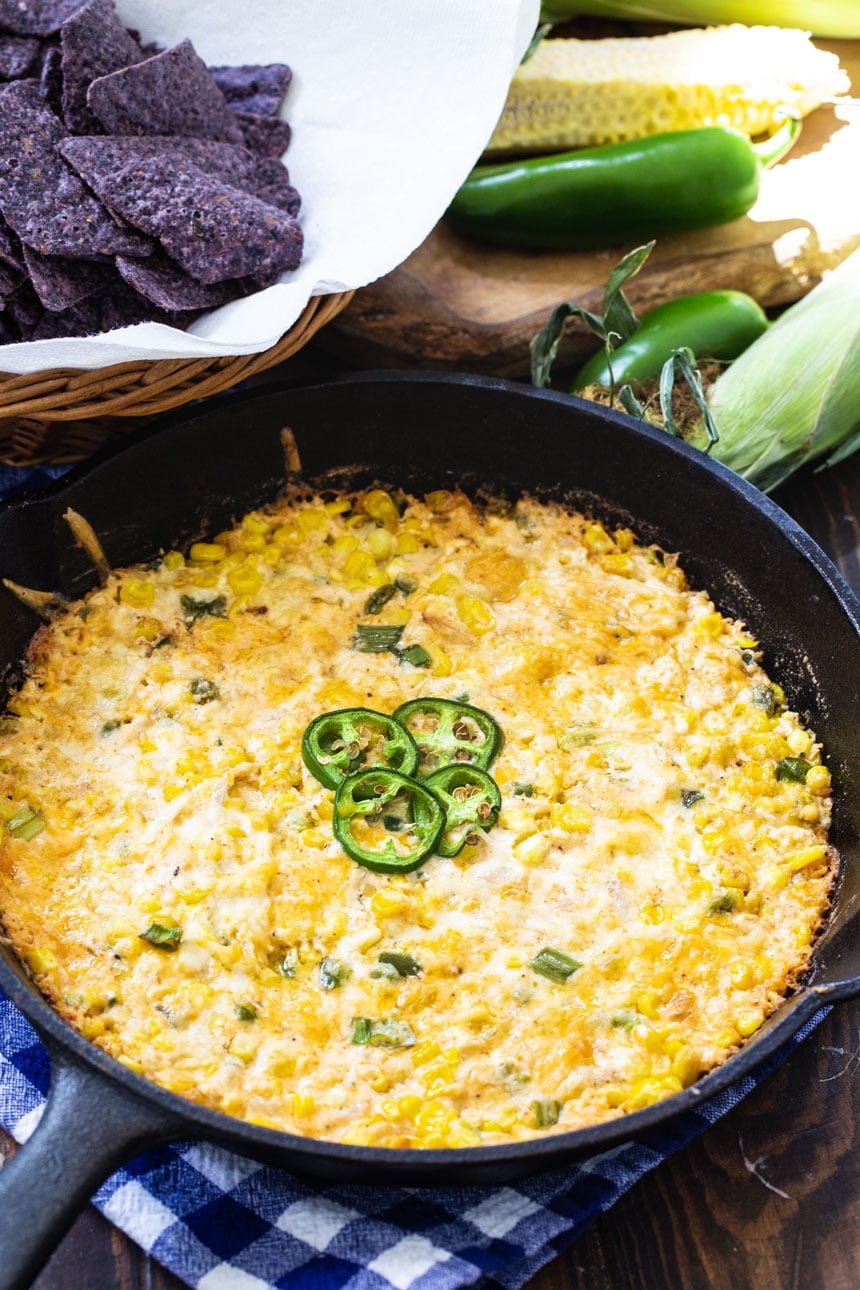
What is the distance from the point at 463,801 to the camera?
3328mm

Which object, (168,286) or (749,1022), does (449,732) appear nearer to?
(749,1022)

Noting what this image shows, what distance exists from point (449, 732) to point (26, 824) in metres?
1.13

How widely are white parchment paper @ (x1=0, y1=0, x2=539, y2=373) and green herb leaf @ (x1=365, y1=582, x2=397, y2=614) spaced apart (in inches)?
36.3

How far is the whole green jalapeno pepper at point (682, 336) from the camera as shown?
4309 mm

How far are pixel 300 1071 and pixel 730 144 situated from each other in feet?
11.5

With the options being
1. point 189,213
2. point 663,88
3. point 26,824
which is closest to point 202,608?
point 26,824

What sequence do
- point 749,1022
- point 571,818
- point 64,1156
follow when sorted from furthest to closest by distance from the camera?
1. point 571,818
2. point 749,1022
3. point 64,1156

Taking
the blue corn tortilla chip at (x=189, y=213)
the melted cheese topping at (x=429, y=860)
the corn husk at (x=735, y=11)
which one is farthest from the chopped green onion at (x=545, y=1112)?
the corn husk at (x=735, y=11)

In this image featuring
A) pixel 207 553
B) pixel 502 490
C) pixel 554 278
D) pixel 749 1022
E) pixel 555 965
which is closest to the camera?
pixel 749 1022

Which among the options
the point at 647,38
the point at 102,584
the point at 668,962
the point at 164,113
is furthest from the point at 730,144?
the point at 668,962

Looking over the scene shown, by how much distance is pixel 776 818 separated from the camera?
3.35 metres

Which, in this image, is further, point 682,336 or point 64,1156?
point 682,336

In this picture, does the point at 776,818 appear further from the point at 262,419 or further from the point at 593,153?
the point at 593,153

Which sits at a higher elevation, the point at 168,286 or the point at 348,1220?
the point at 168,286
